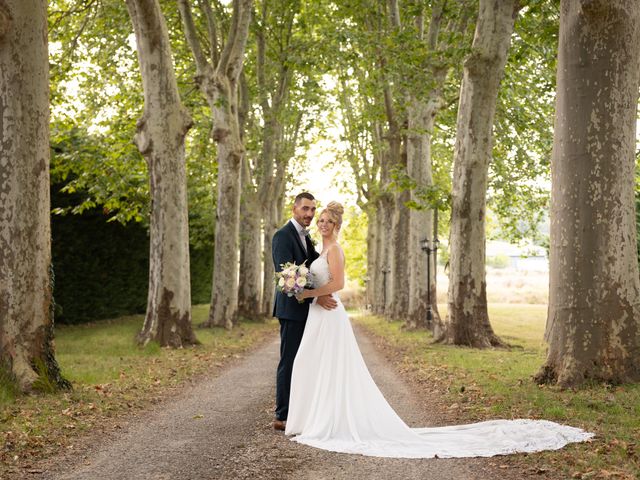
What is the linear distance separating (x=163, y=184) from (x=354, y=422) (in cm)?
977

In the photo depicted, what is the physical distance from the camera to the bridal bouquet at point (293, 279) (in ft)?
23.8

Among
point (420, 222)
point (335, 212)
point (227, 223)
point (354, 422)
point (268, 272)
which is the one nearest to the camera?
point (354, 422)

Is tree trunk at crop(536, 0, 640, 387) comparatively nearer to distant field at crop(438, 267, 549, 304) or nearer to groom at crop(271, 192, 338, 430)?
groom at crop(271, 192, 338, 430)

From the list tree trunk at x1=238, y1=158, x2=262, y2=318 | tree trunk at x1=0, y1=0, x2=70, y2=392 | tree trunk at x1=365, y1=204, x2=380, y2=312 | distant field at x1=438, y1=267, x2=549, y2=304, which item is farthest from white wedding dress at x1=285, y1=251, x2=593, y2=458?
distant field at x1=438, y1=267, x2=549, y2=304

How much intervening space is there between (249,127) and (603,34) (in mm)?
21898

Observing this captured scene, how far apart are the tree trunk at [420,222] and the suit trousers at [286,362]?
13.5 meters

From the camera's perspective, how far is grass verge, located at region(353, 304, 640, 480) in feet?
19.2

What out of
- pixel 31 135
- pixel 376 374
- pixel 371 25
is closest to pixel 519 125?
pixel 371 25

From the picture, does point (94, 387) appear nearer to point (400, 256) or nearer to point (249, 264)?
point (249, 264)

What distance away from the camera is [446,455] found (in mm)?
6258

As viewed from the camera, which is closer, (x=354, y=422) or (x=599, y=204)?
(x=354, y=422)

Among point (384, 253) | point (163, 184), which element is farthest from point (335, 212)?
point (384, 253)

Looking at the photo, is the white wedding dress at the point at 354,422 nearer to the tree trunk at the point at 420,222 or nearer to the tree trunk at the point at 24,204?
the tree trunk at the point at 24,204

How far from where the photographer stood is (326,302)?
757cm
